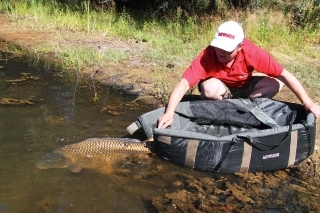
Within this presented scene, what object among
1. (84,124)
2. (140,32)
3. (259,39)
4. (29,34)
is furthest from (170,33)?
(84,124)

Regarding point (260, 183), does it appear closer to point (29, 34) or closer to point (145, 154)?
point (145, 154)

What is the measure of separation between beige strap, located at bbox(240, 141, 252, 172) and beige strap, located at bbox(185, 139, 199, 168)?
0.42 m

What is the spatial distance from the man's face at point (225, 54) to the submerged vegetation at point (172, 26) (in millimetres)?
1703

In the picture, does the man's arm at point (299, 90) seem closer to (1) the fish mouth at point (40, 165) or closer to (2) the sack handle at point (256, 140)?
(2) the sack handle at point (256, 140)

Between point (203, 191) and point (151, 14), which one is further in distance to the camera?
point (151, 14)

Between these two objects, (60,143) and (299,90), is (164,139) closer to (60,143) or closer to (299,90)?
(60,143)

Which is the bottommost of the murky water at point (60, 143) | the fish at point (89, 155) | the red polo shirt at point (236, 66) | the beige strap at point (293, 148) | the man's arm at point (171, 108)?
the murky water at point (60, 143)

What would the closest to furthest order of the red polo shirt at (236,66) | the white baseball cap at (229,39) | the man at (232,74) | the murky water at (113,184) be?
1. the murky water at (113,184)
2. the white baseball cap at (229,39)
3. the man at (232,74)
4. the red polo shirt at (236,66)

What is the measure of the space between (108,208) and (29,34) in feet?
22.8

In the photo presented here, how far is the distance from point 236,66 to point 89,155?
5.67ft

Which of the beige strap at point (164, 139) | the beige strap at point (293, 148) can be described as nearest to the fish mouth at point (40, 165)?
the beige strap at point (164, 139)

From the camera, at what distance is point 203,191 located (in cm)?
359

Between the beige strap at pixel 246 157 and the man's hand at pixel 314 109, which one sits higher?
the man's hand at pixel 314 109

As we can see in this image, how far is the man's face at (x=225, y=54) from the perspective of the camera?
405 centimetres
